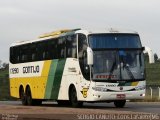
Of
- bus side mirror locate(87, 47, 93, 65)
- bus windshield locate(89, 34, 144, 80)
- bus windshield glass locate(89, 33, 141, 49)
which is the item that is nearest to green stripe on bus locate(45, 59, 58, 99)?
bus windshield glass locate(89, 33, 141, 49)

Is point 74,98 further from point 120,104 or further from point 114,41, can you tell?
point 114,41

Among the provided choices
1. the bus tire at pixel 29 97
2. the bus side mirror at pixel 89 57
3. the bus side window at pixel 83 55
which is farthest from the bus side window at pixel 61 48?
the bus tire at pixel 29 97

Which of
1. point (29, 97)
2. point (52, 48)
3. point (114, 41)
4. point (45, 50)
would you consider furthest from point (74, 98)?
point (29, 97)

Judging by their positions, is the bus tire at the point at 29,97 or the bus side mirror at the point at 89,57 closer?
the bus side mirror at the point at 89,57

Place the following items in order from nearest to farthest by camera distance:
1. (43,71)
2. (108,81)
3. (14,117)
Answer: (14,117)
(108,81)
(43,71)

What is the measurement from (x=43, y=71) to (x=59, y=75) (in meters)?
2.29

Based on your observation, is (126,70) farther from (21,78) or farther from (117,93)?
(21,78)

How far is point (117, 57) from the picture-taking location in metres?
29.2

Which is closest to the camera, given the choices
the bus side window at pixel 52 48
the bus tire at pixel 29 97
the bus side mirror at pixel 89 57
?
the bus side mirror at pixel 89 57

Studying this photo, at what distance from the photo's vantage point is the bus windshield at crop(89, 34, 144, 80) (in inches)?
1141

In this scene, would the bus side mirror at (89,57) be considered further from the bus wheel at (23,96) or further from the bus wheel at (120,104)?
the bus wheel at (23,96)

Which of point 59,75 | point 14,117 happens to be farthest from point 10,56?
point 14,117

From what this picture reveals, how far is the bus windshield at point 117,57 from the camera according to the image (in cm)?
2897

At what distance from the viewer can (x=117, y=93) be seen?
2916 cm
